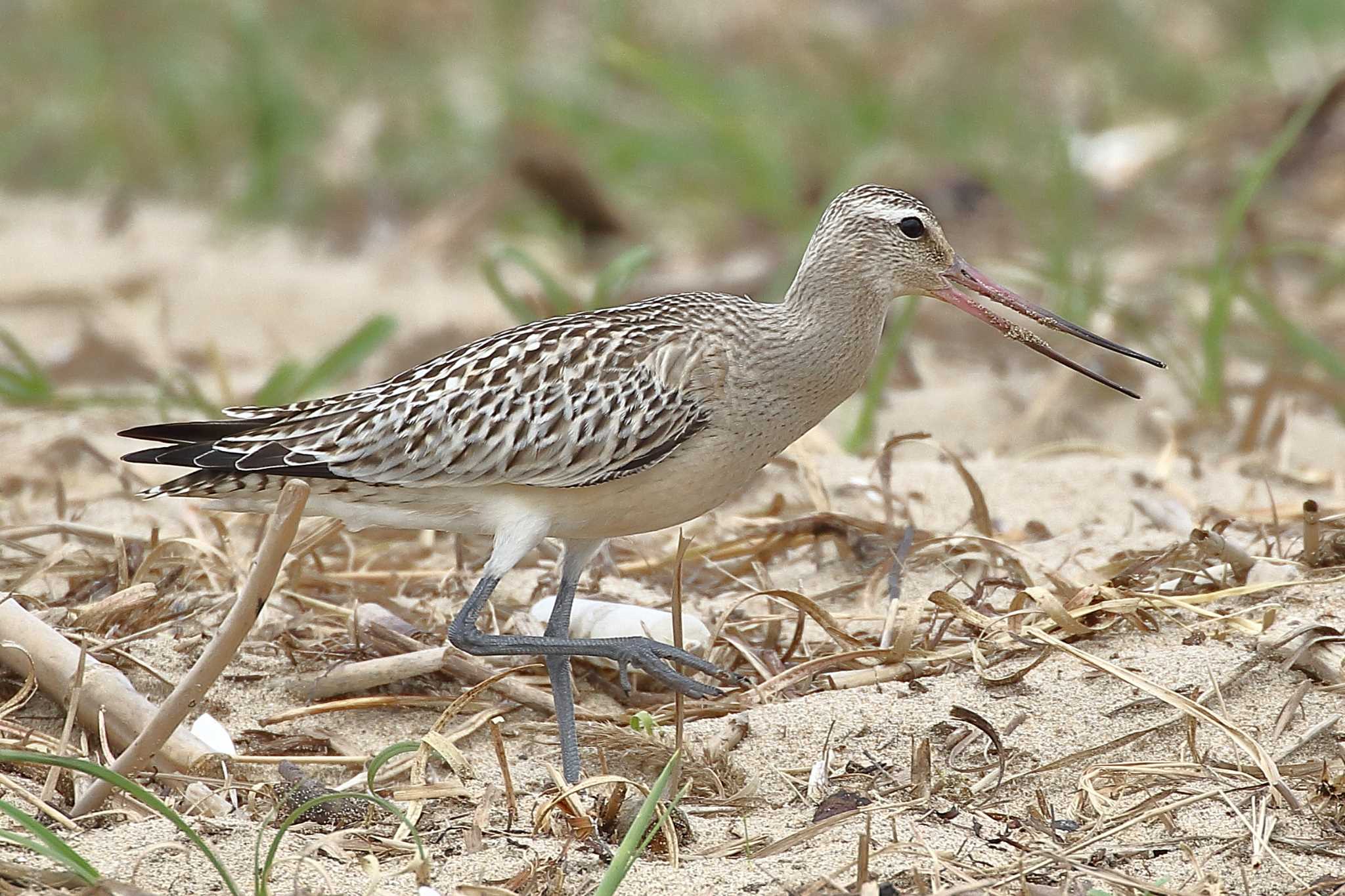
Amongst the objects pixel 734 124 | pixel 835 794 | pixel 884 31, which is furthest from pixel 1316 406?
pixel 884 31

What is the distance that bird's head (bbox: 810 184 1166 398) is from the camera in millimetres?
4457

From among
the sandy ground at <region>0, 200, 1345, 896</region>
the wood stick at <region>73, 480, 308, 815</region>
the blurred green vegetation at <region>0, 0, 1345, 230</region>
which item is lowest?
the sandy ground at <region>0, 200, 1345, 896</region>

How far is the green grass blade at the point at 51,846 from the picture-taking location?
9.68ft

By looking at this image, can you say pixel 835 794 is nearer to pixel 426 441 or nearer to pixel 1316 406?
pixel 426 441

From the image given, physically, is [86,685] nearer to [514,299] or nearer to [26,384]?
[26,384]

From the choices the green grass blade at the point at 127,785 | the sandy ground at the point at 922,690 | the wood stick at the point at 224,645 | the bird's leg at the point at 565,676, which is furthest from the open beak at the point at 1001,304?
the green grass blade at the point at 127,785

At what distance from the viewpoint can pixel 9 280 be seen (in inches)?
374


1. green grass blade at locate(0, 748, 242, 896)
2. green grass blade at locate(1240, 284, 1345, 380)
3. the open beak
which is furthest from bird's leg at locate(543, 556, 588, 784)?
green grass blade at locate(1240, 284, 1345, 380)

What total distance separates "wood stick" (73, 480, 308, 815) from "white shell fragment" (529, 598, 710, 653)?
1.28 m

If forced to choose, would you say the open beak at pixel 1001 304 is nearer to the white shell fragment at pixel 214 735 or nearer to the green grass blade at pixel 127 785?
the white shell fragment at pixel 214 735

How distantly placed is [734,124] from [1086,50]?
554 centimetres

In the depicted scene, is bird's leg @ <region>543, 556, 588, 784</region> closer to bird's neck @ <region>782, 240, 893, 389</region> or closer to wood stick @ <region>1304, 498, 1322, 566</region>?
bird's neck @ <region>782, 240, 893, 389</region>

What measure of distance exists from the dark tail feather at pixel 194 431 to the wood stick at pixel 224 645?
1.01m

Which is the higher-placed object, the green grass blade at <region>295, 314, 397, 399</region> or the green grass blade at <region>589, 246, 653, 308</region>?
the green grass blade at <region>589, 246, 653, 308</region>
